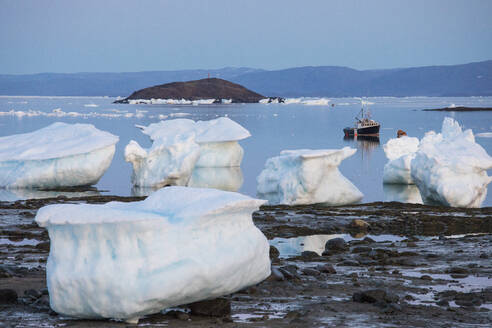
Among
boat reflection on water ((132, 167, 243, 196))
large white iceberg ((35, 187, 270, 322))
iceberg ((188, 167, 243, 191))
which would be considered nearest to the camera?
large white iceberg ((35, 187, 270, 322))

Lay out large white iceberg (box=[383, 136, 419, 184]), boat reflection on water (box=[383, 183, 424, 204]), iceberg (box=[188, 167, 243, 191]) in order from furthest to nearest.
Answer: iceberg (box=[188, 167, 243, 191])
large white iceberg (box=[383, 136, 419, 184])
boat reflection on water (box=[383, 183, 424, 204])

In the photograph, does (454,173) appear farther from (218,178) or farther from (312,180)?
(218,178)

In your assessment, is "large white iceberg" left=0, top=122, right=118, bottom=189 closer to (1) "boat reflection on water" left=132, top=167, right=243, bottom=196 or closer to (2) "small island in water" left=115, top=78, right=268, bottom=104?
(1) "boat reflection on water" left=132, top=167, right=243, bottom=196

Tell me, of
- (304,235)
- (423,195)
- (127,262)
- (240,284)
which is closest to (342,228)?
(304,235)

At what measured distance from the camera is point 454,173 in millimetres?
15883

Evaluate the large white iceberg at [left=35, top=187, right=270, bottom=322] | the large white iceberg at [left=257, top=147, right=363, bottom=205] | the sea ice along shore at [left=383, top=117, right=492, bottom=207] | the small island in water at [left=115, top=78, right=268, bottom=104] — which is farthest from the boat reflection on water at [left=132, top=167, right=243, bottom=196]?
the small island in water at [left=115, top=78, right=268, bottom=104]

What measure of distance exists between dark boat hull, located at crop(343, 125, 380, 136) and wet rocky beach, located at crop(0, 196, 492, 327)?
34.9m

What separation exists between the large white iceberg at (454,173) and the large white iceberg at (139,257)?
36.2ft

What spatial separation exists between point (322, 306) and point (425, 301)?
1009 millimetres

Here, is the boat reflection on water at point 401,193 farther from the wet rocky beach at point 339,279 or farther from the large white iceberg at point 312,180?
the wet rocky beach at point 339,279

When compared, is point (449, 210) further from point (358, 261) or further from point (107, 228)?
point (107, 228)

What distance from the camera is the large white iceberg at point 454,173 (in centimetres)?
1567

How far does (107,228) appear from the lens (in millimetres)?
5348

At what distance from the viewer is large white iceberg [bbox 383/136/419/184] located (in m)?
20.6
